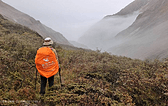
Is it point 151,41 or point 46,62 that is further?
point 151,41

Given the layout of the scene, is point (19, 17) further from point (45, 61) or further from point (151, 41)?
point (45, 61)

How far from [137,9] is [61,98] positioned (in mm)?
166363

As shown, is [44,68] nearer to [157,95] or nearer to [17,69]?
[17,69]

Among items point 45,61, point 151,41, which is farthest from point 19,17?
point 45,61

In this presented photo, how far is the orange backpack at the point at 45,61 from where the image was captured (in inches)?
156

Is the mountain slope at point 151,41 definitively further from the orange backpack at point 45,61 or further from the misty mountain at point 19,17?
the misty mountain at point 19,17

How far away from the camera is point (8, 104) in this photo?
10.1ft

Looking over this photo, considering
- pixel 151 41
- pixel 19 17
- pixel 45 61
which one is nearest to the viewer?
pixel 45 61

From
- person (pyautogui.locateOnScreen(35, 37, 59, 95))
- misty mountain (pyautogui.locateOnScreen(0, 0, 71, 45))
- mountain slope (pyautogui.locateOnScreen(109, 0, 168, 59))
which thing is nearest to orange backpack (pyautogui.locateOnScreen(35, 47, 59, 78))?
person (pyautogui.locateOnScreen(35, 37, 59, 95))

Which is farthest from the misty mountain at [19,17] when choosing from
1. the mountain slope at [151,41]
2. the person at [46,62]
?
the person at [46,62]

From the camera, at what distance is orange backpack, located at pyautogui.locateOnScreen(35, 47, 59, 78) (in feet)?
13.0

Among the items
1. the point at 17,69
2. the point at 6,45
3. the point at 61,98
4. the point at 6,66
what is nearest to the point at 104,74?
the point at 61,98

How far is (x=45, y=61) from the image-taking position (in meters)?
3.99

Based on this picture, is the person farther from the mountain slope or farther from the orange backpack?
the mountain slope
